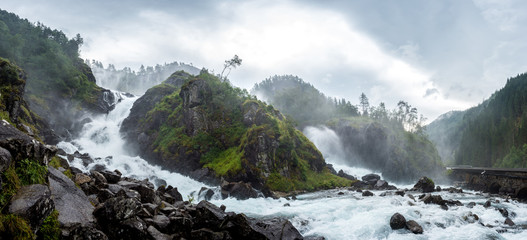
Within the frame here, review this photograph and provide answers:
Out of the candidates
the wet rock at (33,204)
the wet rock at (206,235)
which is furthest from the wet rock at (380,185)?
the wet rock at (33,204)

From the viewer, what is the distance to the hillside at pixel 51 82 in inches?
2645

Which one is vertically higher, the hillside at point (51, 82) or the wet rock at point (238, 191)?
the hillside at point (51, 82)

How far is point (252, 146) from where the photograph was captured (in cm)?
5275

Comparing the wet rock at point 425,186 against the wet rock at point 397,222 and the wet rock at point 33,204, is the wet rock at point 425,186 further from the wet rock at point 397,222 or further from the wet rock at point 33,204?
the wet rock at point 33,204

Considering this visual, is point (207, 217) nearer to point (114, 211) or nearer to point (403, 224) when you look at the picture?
point (114, 211)

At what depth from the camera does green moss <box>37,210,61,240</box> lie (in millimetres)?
9727

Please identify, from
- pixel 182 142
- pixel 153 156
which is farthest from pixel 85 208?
pixel 153 156

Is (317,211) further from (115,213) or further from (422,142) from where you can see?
(422,142)

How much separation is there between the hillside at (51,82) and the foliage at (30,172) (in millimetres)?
61693

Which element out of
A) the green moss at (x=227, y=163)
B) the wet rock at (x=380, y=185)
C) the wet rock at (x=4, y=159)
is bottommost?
the green moss at (x=227, y=163)

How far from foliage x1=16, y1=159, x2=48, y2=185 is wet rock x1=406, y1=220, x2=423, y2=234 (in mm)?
23105

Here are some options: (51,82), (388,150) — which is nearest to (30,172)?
(51,82)

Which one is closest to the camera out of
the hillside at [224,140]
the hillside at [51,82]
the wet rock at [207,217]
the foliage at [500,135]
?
the wet rock at [207,217]

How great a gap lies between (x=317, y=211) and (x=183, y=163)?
35.6 meters
